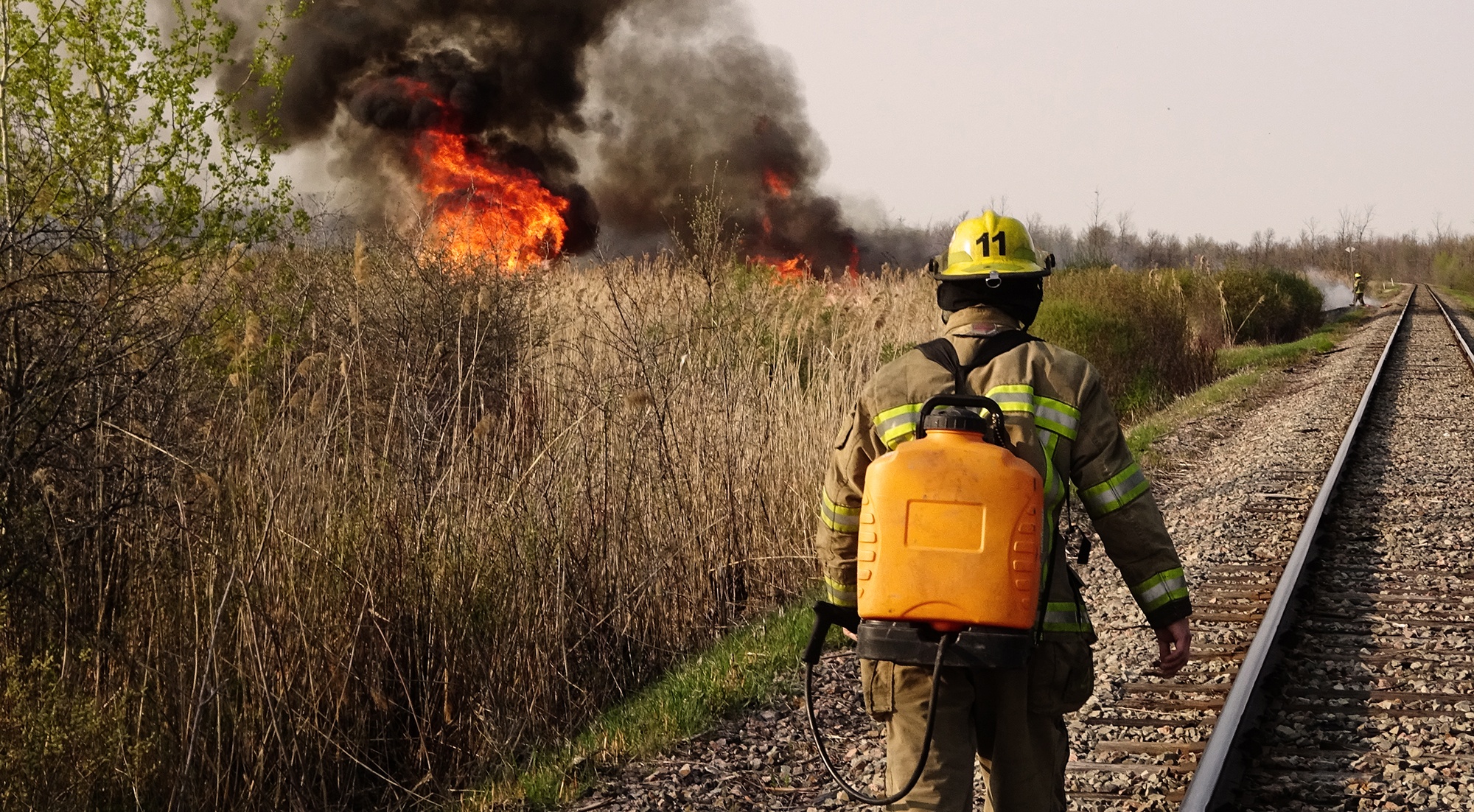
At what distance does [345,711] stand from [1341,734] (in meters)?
4.05

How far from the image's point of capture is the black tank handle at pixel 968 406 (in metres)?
2.64

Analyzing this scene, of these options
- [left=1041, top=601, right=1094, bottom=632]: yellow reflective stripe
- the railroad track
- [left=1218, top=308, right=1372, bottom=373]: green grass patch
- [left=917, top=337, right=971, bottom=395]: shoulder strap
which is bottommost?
the railroad track

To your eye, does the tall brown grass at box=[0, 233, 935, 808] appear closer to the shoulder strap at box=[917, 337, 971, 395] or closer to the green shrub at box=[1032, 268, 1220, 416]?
the shoulder strap at box=[917, 337, 971, 395]

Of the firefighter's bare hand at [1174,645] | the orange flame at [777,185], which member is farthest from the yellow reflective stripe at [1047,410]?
the orange flame at [777,185]

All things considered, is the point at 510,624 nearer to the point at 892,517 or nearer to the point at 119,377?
the point at 119,377

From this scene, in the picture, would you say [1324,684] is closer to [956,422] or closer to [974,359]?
[974,359]

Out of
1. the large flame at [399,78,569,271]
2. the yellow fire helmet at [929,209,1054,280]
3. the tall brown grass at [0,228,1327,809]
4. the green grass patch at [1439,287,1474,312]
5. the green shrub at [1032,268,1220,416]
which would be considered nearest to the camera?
the yellow fire helmet at [929,209,1054,280]

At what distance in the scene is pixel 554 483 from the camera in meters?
6.64

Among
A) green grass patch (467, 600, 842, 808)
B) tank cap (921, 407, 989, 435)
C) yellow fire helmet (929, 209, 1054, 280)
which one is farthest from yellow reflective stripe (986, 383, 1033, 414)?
green grass patch (467, 600, 842, 808)

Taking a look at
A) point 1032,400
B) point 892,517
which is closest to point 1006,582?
point 892,517

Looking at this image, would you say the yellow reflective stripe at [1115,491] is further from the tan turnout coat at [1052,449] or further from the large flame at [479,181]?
the large flame at [479,181]

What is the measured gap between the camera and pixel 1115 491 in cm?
283

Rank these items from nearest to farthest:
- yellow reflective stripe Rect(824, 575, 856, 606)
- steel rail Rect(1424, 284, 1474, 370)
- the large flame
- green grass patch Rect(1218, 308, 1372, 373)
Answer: yellow reflective stripe Rect(824, 575, 856, 606)
the large flame
steel rail Rect(1424, 284, 1474, 370)
green grass patch Rect(1218, 308, 1372, 373)

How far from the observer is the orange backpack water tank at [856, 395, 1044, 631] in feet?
8.21
